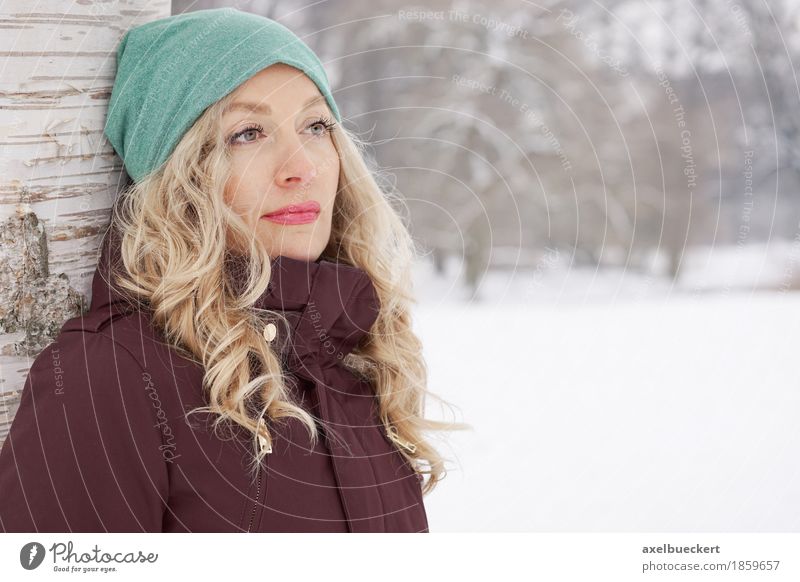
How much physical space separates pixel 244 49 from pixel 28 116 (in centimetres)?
38

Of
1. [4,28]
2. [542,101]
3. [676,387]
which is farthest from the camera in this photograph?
[542,101]

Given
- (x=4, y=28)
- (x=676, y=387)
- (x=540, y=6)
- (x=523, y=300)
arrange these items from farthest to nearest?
(x=523, y=300) → (x=540, y=6) → (x=676, y=387) → (x=4, y=28)

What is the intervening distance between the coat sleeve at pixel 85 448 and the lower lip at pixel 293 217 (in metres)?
0.36

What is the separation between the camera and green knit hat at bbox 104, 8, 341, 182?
4.45ft

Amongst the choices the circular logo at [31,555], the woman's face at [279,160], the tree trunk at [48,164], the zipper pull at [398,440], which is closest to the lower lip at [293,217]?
the woman's face at [279,160]

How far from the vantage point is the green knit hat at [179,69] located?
1357 millimetres

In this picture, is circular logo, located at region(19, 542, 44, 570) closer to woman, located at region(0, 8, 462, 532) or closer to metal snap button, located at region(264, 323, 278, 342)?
woman, located at region(0, 8, 462, 532)

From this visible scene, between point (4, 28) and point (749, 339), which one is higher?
point (4, 28)

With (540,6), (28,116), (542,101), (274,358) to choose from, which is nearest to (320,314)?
(274,358)

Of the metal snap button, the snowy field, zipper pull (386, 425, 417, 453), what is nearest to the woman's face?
the metal snap button

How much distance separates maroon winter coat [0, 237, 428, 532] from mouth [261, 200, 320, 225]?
8cm

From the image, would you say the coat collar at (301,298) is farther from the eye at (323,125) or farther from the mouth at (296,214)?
the eye at (323,125)

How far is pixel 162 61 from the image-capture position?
4.55 feet

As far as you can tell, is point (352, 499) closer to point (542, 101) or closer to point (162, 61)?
point (162, 61)
